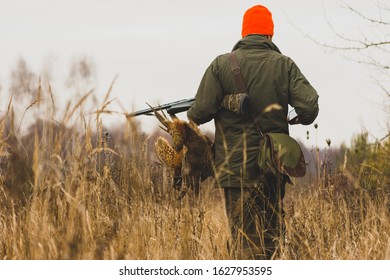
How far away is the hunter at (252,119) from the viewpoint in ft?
14.9

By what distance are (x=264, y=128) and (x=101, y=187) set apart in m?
1.29

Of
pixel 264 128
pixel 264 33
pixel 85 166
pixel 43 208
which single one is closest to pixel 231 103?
pixel 264 128

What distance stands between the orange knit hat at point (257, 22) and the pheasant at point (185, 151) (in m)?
0.79

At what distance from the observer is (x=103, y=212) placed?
496 centimetres

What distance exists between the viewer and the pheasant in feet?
15.1

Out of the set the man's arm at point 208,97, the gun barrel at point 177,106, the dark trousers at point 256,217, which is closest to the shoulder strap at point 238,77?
the man's arm at point 208,97

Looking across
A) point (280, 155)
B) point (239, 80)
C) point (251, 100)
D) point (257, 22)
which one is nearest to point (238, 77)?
point (239, 80)

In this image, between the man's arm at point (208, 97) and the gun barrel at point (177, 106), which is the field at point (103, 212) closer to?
the gun barrel at point (177, 106)

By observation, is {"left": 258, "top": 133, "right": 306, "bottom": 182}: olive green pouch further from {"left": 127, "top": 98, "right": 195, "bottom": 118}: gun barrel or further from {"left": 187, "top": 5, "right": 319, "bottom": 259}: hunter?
{"left": 127, "top": 98, "right": 195, "bottom": 118}: gun barrel

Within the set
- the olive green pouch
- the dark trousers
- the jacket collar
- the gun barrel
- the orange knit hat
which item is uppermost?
the orange knit hat

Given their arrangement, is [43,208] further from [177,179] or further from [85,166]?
[177,179]

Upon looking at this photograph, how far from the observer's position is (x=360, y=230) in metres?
5.21

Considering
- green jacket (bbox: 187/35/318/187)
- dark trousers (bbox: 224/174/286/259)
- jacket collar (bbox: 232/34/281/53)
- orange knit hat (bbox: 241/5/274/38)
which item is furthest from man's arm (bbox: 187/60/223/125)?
dark trousers (bbox: 224/174/286/259)

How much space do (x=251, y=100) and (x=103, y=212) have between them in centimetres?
140
